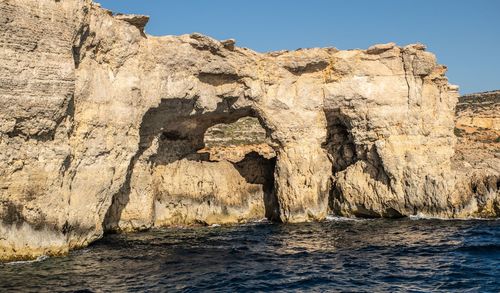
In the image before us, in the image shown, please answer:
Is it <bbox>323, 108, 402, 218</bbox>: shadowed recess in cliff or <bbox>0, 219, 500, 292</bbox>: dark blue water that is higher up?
<bbox>323, 108, 402, 218</bbox>: shadowed recess in cliff

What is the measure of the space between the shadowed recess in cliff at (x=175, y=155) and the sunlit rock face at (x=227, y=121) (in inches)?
3.9

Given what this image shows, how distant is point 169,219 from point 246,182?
22.4 feet

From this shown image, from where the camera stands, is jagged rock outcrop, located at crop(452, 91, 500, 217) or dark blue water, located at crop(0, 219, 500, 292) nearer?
dark blue water, located at crop(0, 219, 500, 292)

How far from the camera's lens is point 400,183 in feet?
121

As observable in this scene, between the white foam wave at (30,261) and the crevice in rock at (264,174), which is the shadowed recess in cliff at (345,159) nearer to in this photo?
the crevice in rock at (264,174)

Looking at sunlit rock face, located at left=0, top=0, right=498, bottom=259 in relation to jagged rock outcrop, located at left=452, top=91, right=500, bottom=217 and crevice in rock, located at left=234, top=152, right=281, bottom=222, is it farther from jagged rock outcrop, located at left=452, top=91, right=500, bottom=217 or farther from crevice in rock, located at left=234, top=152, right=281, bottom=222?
jagged rock outcrop, located at left=452, top=91, right=500, bottom=217

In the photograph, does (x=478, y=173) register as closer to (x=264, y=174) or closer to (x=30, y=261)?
(x=264, y=174)

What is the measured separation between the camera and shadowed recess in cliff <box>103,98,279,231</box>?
34.0m

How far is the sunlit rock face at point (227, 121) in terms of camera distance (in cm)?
2706

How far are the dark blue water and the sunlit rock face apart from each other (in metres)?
3.15

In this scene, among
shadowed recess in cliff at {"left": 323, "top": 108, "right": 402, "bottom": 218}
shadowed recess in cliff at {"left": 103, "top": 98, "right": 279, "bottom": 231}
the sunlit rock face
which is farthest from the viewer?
shadowed recess in cliff at {"left": 323, "top": 108, "right": 402, "bottom": 218}


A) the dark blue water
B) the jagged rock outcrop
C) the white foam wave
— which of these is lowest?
the dark blue water

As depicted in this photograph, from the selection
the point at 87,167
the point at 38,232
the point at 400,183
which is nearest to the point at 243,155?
the point at 400,183

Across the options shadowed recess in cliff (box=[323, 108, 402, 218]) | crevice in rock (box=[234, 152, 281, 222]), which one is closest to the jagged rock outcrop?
shadowed recess in cliff (box=[323, 108, 402, 218])
